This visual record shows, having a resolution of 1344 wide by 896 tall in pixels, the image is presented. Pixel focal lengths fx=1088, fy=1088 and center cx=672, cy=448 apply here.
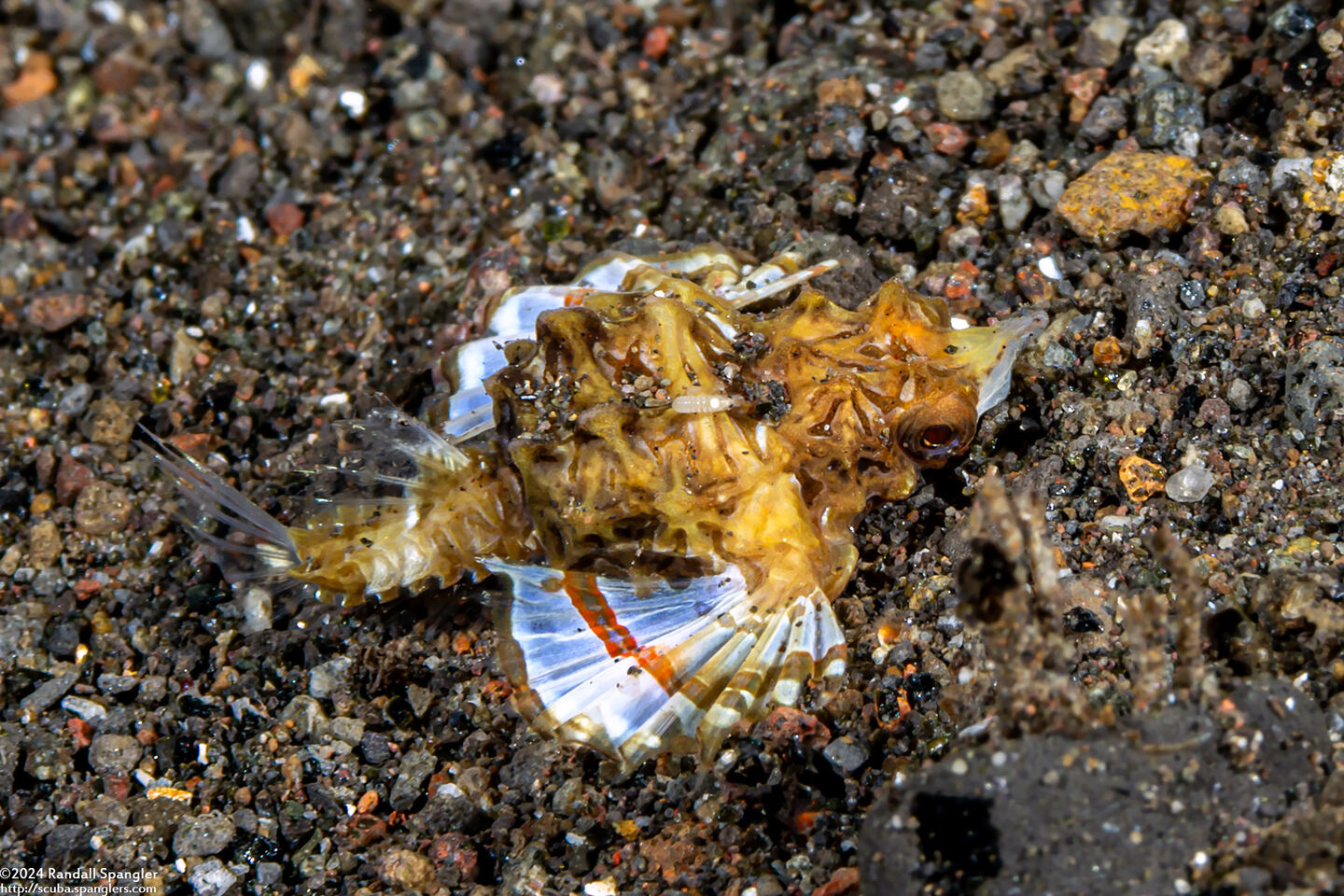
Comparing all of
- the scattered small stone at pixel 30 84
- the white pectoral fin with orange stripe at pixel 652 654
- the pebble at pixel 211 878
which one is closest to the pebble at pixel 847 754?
the white pectoral fin with orange stripe at pixel 652 654

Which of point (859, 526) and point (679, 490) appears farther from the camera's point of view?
point (859, 526)

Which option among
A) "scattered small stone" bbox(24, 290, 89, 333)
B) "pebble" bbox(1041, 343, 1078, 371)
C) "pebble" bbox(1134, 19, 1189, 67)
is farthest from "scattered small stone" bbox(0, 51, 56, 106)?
"pebble" bbox(1134, 19, 1189, 67)

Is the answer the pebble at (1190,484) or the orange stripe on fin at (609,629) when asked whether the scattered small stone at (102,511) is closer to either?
the orange stripe on fin at (609,629)

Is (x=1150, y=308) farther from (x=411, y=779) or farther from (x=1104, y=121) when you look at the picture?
(x=411, y=779)

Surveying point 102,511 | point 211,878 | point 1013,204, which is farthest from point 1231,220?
point 102,511

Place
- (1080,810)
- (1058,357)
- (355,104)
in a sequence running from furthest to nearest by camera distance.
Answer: (355,104)
(1058,357)
(1080,810)

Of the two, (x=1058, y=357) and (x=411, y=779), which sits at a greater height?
(x=1058, y=357)

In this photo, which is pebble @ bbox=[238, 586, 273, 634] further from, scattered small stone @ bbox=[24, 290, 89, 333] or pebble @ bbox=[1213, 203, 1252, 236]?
pebble @ bbox=[1213, 203, 1252, 236]

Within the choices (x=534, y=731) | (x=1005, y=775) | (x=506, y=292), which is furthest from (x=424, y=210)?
(x=1005, y=775)
